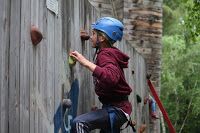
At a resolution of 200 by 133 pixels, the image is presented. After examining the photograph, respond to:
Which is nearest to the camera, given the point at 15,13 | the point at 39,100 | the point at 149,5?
the point at 15,13

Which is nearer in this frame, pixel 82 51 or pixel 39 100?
pixel 39 100

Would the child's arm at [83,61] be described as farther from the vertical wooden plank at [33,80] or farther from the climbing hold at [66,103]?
the vertical wooden plank at [33,80]

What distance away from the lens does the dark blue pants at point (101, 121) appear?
4590 mm

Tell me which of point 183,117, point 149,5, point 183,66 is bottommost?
point 183,117

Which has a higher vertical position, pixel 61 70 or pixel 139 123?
pixel 61 70

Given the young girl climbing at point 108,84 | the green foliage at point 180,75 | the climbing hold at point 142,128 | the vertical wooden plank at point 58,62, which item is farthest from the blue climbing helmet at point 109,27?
the green foliage at point 180,75

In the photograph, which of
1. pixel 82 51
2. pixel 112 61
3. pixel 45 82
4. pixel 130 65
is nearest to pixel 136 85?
pixel 130 65

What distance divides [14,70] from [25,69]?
0.16m

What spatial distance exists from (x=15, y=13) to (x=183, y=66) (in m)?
26.3

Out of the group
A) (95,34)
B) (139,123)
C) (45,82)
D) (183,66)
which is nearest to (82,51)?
(95,34)

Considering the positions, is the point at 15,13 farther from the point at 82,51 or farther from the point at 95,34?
the point at 82,51

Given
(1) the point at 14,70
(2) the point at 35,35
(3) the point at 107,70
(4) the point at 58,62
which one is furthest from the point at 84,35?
(1) the point at 14,70

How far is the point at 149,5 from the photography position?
34.0ft

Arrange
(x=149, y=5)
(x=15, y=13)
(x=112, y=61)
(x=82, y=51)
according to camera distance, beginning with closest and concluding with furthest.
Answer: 1. (x=15, y=13)
2. (x=112, y=61)
3. (x=82, y=51)
4. (x=149, y=5)
